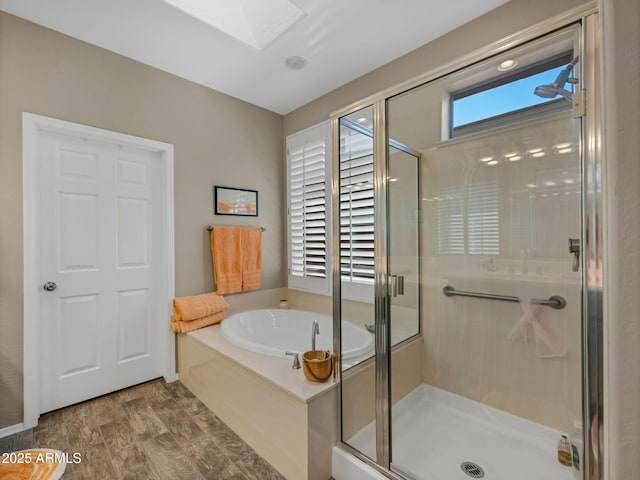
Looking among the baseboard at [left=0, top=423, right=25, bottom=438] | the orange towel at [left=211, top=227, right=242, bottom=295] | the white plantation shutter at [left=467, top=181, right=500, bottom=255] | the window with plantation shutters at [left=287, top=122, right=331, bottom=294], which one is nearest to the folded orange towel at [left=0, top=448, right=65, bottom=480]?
the baseboard at [left=0, top=423, right=25, bottom=438]

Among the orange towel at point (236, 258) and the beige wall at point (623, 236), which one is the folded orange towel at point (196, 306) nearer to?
the orange towel at point (236, 258)

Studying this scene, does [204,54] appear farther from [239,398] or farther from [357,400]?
[357,400]

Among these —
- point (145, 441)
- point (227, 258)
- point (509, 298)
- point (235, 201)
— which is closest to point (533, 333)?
point (509, 298)

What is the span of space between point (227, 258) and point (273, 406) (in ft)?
5.30

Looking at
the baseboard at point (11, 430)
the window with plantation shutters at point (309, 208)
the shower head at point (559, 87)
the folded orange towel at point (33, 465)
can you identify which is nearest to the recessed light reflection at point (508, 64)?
the shower head at point (559, 87)

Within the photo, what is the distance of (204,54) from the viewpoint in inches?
93.6

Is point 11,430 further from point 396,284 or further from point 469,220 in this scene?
point 469,220

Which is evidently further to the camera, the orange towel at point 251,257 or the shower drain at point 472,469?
the orange towel at point 251,257

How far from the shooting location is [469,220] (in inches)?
73.3

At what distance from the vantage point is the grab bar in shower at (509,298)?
1.52m

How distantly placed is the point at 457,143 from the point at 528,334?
1.18 meters

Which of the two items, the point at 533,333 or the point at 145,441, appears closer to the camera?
the point at 533,333

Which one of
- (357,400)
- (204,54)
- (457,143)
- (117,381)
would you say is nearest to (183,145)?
(204,54)

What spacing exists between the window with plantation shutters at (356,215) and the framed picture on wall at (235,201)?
164 centimetres
